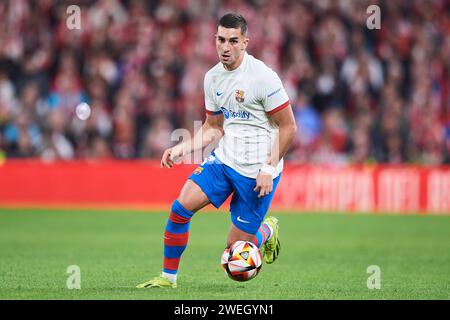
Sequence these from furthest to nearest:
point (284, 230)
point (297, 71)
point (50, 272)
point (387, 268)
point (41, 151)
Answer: point (297, 71) < point (41, 151) < point (284, 230) < point (387, 268) < point (50, 272)

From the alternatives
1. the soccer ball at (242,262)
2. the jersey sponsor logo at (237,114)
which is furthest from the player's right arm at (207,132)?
the soccer ball at (242,262)

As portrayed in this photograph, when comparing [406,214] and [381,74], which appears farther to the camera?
[381,74]

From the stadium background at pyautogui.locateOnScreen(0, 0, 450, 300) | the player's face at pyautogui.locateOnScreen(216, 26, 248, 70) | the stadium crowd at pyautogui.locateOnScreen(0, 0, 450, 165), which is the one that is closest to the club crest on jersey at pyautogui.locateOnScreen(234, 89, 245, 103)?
the player's face at pyautogui.locateOnScreen(216, 26, 248, 70)

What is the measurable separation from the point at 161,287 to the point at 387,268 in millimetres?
3186

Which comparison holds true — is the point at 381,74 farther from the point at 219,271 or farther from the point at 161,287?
the point at 161,287

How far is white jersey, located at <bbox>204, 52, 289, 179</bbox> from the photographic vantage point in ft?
26.0

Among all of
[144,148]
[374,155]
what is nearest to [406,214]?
[374,155]

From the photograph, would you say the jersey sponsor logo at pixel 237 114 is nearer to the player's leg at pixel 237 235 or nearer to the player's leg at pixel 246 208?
the player's leg at pixel 246 208

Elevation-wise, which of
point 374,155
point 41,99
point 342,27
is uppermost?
point 342,27

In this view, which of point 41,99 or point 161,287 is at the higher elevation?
point 41,99

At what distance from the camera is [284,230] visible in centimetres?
1495

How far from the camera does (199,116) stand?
19.2 m

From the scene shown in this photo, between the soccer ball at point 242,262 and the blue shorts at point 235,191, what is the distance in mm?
391
